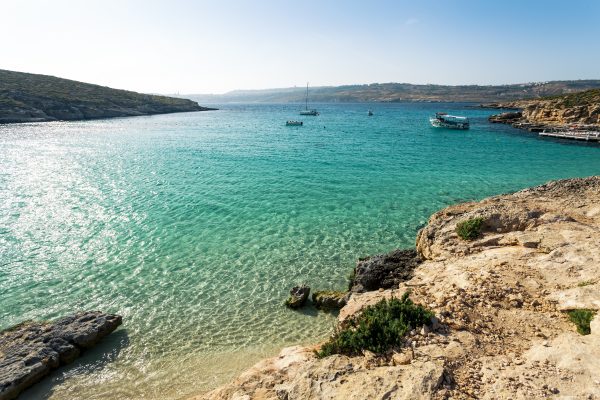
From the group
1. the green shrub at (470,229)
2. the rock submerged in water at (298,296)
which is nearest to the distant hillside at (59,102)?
the rock submerged in water at (298,296)

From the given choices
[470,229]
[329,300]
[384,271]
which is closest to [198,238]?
[329,300]

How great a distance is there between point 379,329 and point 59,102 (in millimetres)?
133102

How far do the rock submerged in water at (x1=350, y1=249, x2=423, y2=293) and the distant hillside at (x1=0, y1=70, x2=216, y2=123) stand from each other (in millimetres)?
110398

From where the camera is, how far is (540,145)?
58.5 meters

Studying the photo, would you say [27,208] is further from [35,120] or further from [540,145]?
[35,120]

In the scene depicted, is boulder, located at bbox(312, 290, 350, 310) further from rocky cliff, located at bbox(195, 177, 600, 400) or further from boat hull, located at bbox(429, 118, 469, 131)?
boat hull, located at bbox(429, 118, 469, 131)

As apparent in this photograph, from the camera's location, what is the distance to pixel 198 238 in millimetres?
21453

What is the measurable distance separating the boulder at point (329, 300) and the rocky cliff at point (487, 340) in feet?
9.44

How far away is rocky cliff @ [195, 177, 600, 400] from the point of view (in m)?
6.80

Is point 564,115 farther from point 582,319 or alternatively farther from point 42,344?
point 42,344

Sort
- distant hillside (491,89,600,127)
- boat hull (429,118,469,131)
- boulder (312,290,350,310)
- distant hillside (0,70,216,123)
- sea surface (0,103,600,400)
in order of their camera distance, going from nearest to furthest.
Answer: sea surface (0,103,600,400)
boulder (312,290,350,310)
distant hillside (491,89,600,127)
boat hull (429,118,469,131)
distant hillside (0,70,216,123)

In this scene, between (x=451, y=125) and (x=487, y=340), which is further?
(x=451, y=125)

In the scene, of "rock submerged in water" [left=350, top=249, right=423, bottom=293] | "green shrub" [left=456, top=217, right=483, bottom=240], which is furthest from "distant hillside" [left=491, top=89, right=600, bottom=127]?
"rock submerged in water" [left=350, top=249, right=423, bottom=293]

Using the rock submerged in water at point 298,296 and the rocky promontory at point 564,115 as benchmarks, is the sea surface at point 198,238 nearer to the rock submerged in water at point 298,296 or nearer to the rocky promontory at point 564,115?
the rock submerged in water at point 298,296
